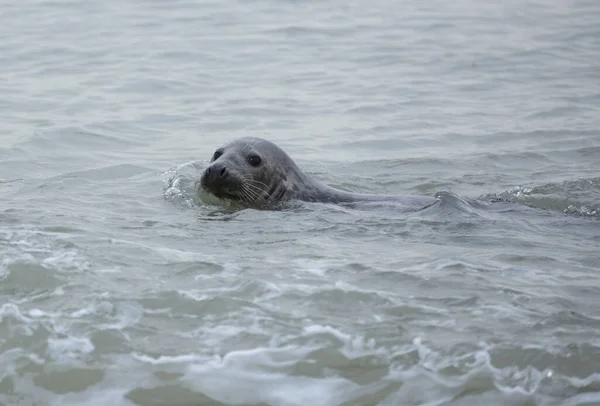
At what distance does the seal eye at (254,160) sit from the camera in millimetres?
7977

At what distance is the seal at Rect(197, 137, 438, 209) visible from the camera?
7676mm

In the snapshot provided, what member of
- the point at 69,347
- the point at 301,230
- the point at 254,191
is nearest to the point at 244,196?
the point at 254,191

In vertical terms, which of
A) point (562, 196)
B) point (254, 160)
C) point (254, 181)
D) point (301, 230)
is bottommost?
point (562, 196)

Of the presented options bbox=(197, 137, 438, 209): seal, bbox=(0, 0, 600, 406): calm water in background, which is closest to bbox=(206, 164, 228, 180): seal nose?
bbox=(197, 137, 438, 209): seal

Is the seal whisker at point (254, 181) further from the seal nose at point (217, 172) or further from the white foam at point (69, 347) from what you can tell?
the white foam at point (69, 347)

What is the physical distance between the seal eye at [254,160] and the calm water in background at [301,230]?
59 cm

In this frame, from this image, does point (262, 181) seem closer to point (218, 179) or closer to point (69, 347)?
point (218, 179)

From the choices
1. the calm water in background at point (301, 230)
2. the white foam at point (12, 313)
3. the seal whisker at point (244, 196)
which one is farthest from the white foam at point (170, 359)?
the seal whisker at point (244, 196)

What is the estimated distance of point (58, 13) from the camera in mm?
17688

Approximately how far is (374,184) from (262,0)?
10868 mm

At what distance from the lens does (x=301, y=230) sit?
696cm

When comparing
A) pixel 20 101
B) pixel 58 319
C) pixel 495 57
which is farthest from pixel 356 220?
pixel 495 57

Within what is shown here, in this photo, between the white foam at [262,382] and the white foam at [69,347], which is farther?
the white foam at [69,347]

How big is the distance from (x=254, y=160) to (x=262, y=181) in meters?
0.18
